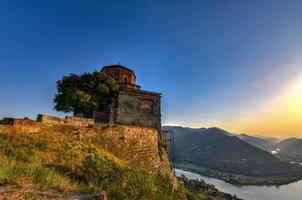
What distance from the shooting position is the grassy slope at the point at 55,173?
6.04 meters

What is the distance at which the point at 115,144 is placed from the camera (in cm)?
1716

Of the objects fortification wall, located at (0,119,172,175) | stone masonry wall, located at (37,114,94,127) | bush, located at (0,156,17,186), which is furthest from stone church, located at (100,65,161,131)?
bush, located at (0,156,17,186)

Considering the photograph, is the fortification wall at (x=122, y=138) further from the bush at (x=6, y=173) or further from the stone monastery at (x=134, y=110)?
the stone monastery at (x=134, y=110)

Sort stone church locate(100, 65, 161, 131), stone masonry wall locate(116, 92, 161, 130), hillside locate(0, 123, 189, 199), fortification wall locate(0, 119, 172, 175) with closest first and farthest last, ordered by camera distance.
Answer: hillside locate(0, 123, 189, 199) → fortification wall locate(0, 119, 172, 175) → stone church locate(100, 65, 161, 131) → stone masonry wall locate(116, 92, 161, 130)

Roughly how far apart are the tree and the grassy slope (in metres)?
13.8

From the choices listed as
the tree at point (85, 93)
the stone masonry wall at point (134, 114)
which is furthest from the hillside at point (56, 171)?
the stone masonry wall at point (134, 114)

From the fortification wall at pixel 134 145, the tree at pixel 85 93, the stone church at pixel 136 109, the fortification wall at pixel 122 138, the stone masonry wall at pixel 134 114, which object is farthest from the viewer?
the stone masonry wall at pixel 134 114

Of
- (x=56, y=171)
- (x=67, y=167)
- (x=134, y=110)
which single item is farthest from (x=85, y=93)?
(x=56, y=171)

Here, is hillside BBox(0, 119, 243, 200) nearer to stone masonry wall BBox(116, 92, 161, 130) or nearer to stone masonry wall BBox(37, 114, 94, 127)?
stone masonry wall BBox(37, 114, 94, 127)

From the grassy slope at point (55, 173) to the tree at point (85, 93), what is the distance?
13756 millimetres

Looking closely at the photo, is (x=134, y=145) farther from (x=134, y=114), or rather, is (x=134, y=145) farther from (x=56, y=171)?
(x=56, y=171)

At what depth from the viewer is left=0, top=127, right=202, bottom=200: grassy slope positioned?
6.04 metres

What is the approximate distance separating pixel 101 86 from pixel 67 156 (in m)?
18.1

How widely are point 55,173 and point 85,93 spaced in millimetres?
20516
